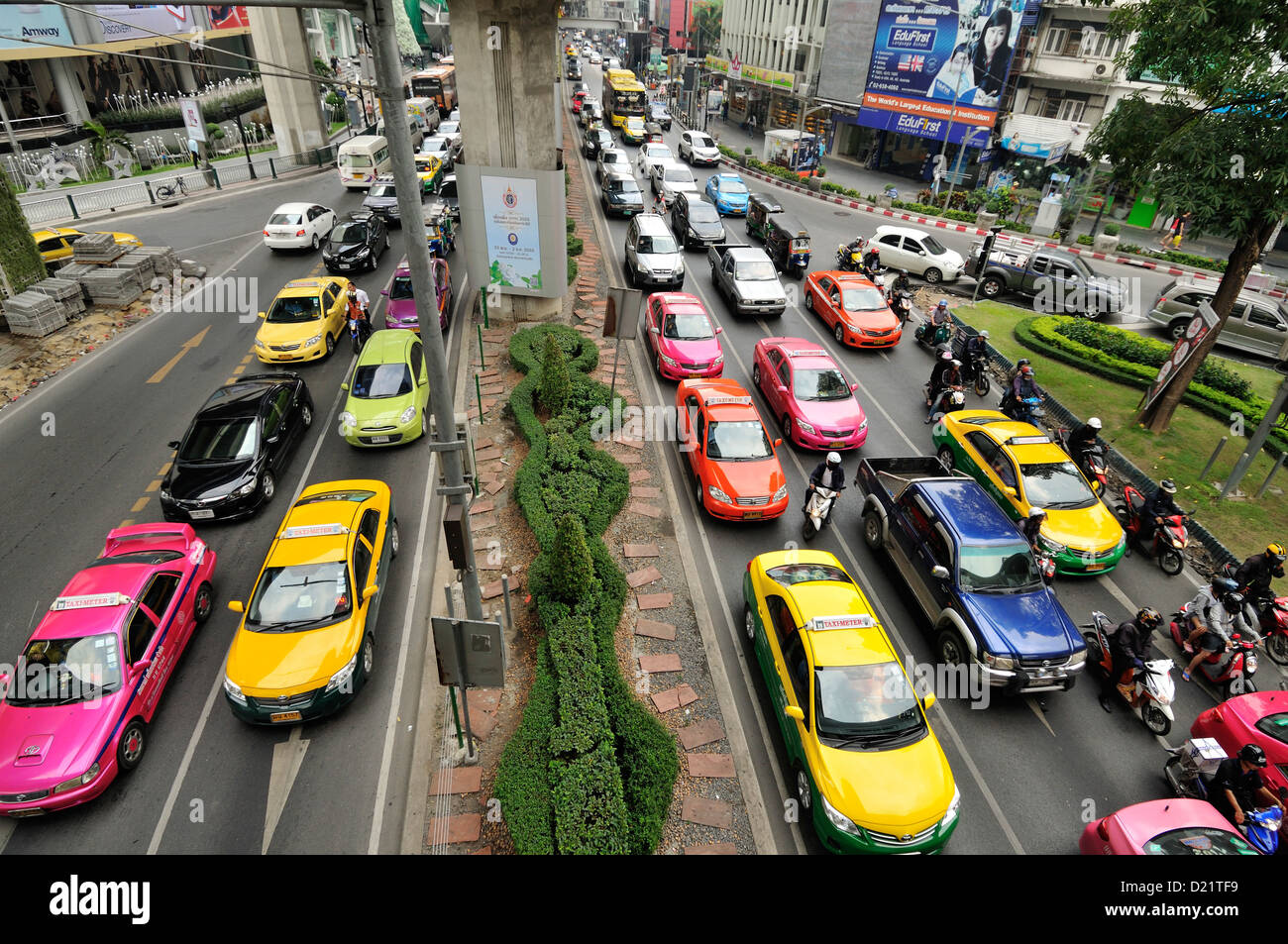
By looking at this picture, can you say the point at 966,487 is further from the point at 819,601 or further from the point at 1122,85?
the point at 1122,85

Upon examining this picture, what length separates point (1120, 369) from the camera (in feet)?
60.3

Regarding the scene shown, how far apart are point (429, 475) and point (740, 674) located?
775cm

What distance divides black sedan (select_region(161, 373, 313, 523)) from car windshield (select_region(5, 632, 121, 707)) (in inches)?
Answer: 153

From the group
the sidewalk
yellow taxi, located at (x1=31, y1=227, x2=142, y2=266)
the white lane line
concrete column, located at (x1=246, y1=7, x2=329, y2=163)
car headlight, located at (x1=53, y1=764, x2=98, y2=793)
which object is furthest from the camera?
concrete column, located at (x1=246, y1=7, x2=329, y2=163)

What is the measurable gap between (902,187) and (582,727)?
44942mm

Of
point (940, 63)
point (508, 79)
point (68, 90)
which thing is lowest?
point (68, 90)

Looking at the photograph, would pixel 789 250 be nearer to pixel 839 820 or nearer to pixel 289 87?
pixel 839 820

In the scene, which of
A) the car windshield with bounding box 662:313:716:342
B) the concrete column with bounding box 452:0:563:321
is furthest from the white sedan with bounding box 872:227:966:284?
the concrete column with bounding box 452:0:563:321

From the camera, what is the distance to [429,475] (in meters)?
13.7

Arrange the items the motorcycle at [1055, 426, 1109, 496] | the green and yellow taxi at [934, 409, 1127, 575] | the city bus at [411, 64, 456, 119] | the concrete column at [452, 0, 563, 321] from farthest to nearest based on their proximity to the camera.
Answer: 1. the city bus at [411, 64, 456, 119]
2. the concrete column at [452, 0, 563, 321]
3. the motorcycle at [1055, 426, 1109, 496]
4. the green and yellow taxi at [934, 409, 1127, 575]

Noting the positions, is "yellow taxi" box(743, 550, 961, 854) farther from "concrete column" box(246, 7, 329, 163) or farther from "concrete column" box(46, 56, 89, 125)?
"concrete column" box(46, 56, 89, 125)

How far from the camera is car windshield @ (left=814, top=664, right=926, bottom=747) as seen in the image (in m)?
7.59

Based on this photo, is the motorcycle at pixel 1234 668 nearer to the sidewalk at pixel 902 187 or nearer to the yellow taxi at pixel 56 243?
the sidewalk at pixel 902 187

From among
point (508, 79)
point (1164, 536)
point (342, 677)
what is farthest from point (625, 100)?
point (342, 677)
